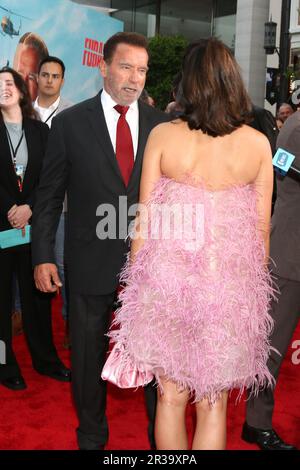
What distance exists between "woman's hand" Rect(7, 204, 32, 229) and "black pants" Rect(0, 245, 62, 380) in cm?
16

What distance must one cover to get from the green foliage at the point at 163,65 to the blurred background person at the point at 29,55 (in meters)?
10.9

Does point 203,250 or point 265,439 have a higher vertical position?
point 203,250

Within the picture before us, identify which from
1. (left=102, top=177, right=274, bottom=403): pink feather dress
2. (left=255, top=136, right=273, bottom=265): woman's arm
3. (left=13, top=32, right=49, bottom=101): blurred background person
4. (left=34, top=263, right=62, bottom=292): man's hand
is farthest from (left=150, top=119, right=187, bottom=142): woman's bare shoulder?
(left=13, top=32, right=49, bottom=101): blurred background person

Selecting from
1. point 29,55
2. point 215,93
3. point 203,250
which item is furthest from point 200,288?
point 29,55

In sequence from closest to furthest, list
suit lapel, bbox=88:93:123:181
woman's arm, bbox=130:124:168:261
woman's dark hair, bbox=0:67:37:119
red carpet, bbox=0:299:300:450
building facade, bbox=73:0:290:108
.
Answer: woman's arm, bbox=130:124:168:261
suit lapel, bbox=88:93:123:181
red carpet, bbox=0:299:300:450
woman's dark hair, bbox=0:67:37:119
building facade, bbox=73:0:290:108

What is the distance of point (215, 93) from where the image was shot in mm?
2305

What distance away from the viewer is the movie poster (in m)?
7.32

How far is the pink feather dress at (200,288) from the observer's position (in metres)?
2.35

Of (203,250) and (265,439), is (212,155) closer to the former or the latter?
(203,250)

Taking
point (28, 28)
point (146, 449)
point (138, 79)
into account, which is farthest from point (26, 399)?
point (28, 28)

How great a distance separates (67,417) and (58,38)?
5.53m

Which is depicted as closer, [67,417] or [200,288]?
[200,288]

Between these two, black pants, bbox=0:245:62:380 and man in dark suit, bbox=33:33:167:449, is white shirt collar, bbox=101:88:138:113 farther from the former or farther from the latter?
black pants, bbox=0:245:62:380

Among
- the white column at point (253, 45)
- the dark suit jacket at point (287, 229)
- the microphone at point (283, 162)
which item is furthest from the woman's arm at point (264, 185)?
the white column at point (253, 45)
